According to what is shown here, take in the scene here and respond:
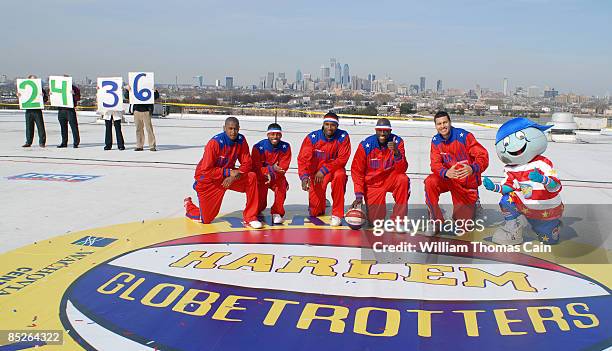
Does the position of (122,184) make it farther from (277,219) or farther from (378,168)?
(378,168)

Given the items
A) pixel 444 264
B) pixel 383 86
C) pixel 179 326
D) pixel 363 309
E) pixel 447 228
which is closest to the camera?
pixel 179 326

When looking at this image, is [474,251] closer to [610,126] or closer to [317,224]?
[317,224]

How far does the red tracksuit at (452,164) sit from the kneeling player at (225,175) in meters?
2.00

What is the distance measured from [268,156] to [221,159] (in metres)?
0.62

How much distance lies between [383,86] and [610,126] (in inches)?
3200

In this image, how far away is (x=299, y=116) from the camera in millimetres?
31984

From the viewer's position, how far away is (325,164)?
6.67 meters

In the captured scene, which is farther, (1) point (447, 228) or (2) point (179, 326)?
(1) point (447, 228)

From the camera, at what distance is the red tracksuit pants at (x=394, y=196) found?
6141 mm

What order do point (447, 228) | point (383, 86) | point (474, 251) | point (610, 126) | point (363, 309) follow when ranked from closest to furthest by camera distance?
point (363, 309)
point (474, 251)
point (447, 228)
point (610, 126)
point (383, 86)

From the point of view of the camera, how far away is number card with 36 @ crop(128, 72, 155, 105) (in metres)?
12.8

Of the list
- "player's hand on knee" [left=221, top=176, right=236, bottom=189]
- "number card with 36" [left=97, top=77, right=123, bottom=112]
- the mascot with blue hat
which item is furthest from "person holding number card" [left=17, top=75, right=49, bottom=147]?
the mascot with blue hat

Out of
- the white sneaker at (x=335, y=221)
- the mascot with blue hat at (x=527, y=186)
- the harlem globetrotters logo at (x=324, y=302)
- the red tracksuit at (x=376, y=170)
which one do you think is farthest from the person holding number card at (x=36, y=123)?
the mascot with blue hat at (x=527, y=186)

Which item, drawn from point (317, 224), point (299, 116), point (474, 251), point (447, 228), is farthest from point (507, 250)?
point (299, 116)
